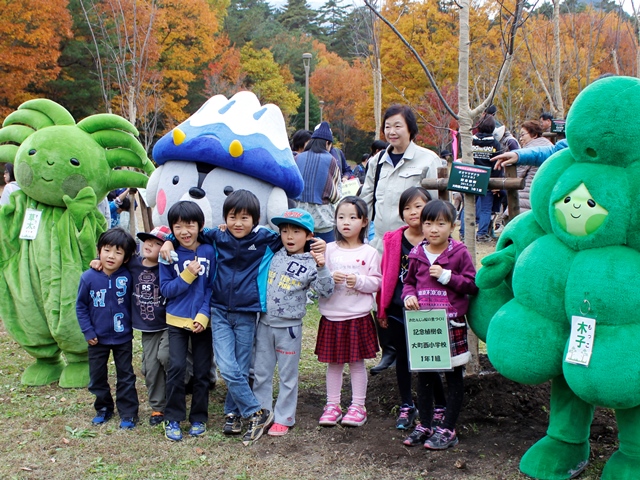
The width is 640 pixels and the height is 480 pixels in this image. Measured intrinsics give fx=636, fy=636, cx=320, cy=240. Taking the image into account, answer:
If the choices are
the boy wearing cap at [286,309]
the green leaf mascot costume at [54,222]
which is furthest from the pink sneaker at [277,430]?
the green leaf mascot costume at [54,222]

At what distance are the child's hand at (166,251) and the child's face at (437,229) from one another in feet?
5.16

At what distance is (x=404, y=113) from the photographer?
14.8ft

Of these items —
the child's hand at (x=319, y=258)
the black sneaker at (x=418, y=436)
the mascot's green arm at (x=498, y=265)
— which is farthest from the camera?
the child's hand at (x=319, y=258)

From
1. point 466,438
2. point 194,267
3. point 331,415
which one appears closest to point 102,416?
point 194,267

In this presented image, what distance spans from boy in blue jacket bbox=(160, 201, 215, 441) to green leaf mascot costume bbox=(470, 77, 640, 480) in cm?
177

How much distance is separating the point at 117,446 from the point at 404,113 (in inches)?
115

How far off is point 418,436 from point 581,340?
127 centimetres

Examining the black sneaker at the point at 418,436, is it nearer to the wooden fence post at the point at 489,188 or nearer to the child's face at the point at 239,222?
the wooden fence post at the point at 489,188

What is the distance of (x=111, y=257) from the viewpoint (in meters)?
4.18

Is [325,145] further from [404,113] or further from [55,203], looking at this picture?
[55,203]

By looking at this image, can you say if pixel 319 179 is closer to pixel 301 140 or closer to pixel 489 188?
pixel 301 140

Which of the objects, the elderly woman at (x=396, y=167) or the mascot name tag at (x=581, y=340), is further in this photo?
the elderly woman at (x=396, y=167)

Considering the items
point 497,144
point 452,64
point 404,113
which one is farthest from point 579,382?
point 452,64

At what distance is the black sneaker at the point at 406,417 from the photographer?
157 inches
